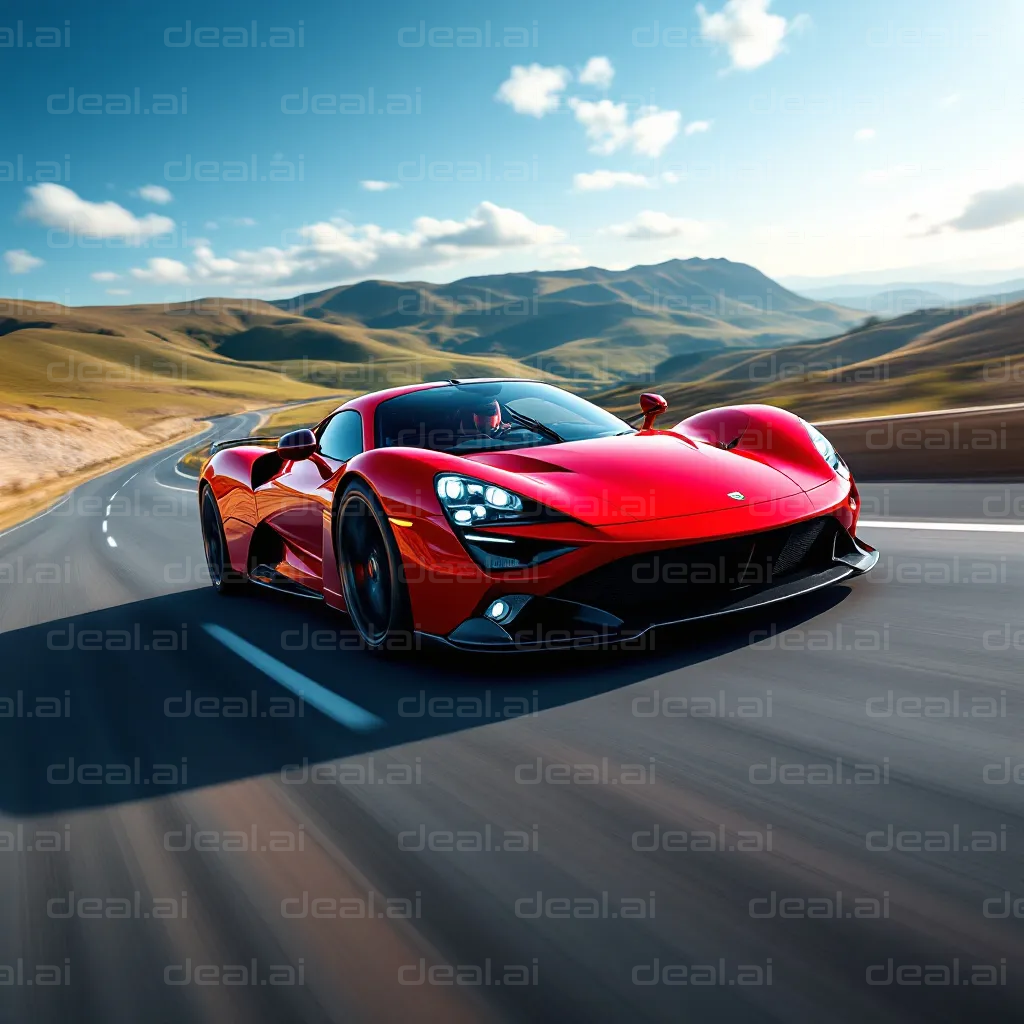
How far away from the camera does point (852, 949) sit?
180 centimetres

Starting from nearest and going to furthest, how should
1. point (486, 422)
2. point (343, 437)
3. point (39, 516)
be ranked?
point (486, 422) → point (343, 437) → point (39, 516)

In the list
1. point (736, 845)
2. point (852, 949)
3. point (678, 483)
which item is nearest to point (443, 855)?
point (736, 845)

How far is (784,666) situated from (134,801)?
236cm

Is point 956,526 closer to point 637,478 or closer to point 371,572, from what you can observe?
point 637,478

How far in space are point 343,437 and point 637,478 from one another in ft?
6.31

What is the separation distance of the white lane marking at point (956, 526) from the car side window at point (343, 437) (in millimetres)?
3692

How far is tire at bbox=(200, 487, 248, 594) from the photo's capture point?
6691 mm

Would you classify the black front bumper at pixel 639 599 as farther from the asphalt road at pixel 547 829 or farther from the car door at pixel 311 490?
the car door at pixel 311 490

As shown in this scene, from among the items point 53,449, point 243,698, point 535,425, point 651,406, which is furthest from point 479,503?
point 53,449

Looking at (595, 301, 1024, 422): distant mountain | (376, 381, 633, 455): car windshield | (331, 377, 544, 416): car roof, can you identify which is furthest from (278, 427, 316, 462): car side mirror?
(595, 301, 1024, 422): distant mountain

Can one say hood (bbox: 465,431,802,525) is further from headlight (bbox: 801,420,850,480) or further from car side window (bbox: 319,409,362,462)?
car side window (bbox: 319,409,362,462)

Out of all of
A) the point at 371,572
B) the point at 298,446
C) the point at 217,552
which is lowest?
the point at 217,552

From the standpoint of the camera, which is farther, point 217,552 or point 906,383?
point 906,383

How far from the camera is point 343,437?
5168mm
